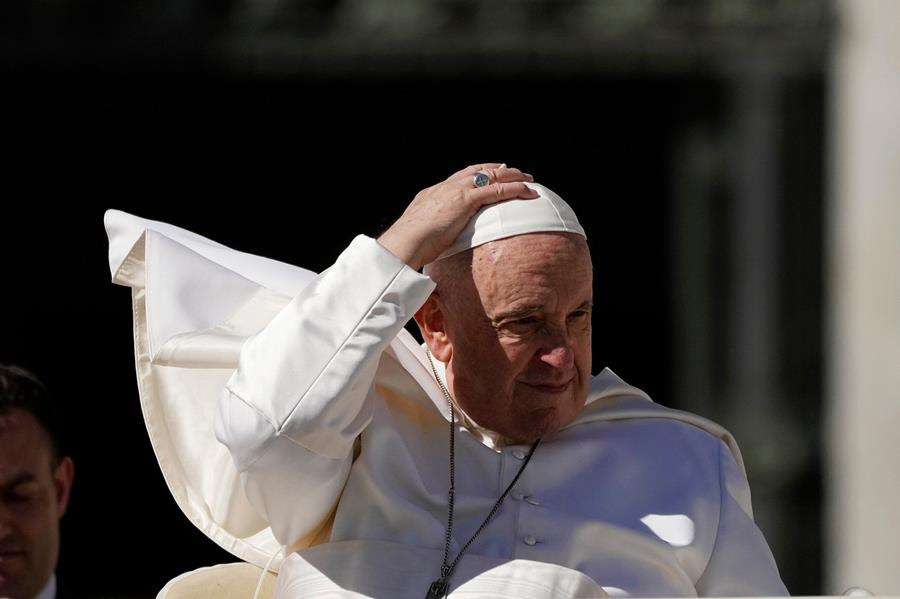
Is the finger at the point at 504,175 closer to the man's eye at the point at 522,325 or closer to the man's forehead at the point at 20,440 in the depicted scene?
the man's eye at the point at 522,325

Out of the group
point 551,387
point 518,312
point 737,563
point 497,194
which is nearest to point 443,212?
point 497,194

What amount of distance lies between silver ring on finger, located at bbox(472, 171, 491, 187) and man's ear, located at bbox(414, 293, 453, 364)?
0.22m

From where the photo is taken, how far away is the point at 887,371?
10.2m

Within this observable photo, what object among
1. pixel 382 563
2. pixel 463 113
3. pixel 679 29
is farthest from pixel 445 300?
pixel 463 113

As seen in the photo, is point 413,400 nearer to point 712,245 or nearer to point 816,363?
point 816,363

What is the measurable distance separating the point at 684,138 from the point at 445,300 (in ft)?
31.0

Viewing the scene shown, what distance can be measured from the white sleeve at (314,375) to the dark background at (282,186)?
8751 mm

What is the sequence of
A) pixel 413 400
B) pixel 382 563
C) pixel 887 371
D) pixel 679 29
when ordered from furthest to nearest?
pixel 679 29
pixel 887 371
pixel 413 400
pixel 382 563

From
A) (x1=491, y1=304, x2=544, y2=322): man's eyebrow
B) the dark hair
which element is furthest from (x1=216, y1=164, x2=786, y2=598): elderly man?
the dark hair

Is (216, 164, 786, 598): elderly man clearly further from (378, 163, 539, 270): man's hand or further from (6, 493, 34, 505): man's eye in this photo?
(6, 493, 34, 505): man's eye

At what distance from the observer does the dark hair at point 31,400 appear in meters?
4.09

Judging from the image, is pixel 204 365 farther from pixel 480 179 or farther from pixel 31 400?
pixel 31 400

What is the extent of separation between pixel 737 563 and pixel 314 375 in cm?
85

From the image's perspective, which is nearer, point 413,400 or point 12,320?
point 413,400
